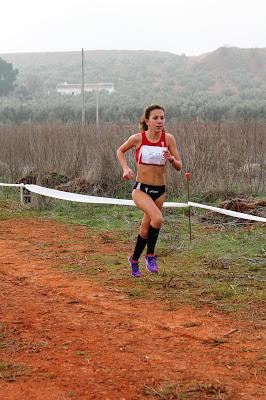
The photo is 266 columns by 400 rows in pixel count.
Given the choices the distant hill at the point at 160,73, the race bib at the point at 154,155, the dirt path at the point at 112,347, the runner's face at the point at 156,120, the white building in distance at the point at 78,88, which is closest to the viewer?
the dirt path at the point at 112,347

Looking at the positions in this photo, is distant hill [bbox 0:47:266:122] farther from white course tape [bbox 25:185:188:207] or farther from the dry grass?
white course tape [bbox 25:185:188:207]

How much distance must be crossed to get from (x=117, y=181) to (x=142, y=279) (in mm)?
7998

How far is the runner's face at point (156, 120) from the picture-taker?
6.99 meters

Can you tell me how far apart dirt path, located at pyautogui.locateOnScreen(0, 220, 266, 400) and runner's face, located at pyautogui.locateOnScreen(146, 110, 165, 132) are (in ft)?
5.49

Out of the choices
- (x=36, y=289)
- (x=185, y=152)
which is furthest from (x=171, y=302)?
(x=185, y=152)

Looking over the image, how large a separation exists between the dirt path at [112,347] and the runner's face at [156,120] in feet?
5.49

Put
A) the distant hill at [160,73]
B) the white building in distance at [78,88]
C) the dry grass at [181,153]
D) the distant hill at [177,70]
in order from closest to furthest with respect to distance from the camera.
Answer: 1. the dry grass at [181,153]
2. the distant hill at [160,73]
3. the white building in distance at [78,88]
4. the distant hill at [177,70]

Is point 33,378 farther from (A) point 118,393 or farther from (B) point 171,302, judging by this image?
(B) point 171,302

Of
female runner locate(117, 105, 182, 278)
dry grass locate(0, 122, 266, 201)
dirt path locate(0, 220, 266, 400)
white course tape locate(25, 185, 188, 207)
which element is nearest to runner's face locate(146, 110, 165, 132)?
female runner locate(117, 105, 182, 278)

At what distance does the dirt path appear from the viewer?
13.6 ft

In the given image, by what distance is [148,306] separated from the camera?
6.01 m

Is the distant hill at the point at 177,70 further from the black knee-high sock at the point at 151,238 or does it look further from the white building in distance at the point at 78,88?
the black knee-high sock at the point at 151,238

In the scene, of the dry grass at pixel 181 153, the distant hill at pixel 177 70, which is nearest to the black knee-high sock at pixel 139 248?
the dry grass at pixel 181 153

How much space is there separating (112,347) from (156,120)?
2.80 metres
